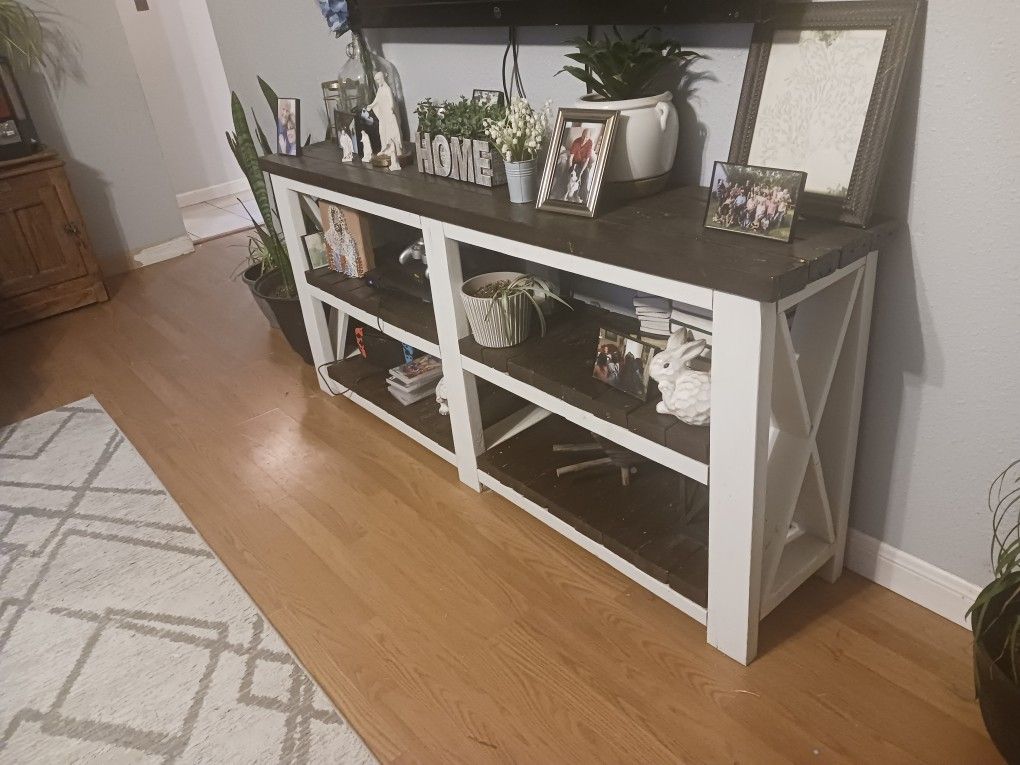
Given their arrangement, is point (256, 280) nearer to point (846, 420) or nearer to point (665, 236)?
point (665, 236)

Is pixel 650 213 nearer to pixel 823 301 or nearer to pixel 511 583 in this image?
pixel 823 301

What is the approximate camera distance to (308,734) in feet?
4.67

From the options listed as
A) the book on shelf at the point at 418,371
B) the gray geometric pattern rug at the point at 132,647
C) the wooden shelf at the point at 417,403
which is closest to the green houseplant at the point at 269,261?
the wooden shelf at the point at 417,403

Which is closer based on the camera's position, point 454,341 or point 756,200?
point 756,200

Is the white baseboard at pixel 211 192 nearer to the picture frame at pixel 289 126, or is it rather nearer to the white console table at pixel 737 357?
the picture frame at pixel 289 126

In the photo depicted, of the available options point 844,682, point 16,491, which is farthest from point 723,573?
point 16,491

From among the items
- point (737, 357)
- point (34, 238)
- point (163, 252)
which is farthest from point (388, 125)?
point (163, 252)

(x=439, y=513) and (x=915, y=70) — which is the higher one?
(x=915, y=70)

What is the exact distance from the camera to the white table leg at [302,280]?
2.39 m

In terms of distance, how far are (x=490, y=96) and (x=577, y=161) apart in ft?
2.16

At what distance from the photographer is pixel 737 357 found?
1.21 metres

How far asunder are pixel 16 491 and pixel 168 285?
1.79m

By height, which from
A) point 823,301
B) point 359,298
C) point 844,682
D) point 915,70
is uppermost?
point 915,70

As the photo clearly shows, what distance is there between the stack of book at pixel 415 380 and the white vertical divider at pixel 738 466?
1.09 meters
